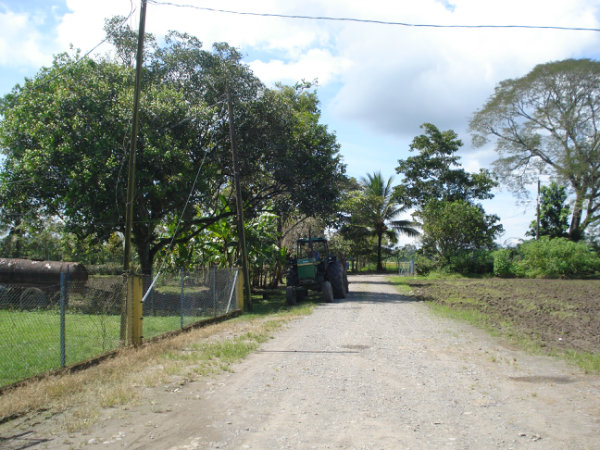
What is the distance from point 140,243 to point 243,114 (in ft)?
21.5

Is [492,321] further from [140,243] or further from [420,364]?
[140,243]

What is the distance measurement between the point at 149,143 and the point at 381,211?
40.4 meters

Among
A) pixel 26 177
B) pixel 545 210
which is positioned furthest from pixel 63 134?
pixel 545 210

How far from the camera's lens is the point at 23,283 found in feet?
63.0

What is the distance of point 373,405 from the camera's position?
6340mm

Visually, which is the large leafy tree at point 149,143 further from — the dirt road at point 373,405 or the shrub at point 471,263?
the shrub at point 471,263

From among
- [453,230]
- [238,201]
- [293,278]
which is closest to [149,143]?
[238,201]

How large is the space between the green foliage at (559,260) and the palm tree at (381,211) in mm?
14340

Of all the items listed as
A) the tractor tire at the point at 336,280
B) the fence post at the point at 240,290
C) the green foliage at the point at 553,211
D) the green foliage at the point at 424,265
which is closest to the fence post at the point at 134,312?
the fence post at the point at 240,290

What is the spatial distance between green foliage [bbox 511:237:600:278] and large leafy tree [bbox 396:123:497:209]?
10.3 meters

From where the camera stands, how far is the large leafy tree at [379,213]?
53.1m

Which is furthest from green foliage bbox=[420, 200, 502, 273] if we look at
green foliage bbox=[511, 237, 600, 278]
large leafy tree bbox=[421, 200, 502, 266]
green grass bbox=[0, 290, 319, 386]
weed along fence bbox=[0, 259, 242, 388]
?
green grass bbox=[0, 290, 319, 386]

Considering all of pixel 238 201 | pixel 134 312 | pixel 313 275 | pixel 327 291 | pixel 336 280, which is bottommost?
pixel 327 291

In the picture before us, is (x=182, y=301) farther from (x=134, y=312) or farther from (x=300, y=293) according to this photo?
(x=300, y=293)
